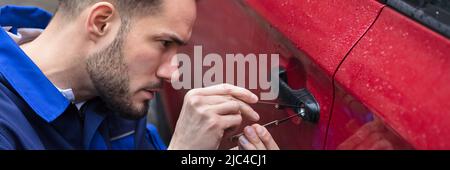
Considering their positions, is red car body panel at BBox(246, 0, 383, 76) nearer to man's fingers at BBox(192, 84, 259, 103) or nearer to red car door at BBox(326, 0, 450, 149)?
red car door at BBox(326, 0, 450, 149)

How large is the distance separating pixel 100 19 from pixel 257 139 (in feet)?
1.88

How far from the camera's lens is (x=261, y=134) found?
55.9 inches

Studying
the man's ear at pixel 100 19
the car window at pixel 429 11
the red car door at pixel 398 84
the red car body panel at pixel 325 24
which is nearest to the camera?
the red car door at pixel 398 84

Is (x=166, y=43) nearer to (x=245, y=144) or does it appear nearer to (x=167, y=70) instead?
(x=167, y=70)

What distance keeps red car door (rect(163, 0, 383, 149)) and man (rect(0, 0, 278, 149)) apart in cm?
13

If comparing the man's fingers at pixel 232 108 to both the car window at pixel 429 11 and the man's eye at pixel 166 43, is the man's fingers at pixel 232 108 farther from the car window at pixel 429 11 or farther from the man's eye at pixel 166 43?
the car window at pixel 429 11

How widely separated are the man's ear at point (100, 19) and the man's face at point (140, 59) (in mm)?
49

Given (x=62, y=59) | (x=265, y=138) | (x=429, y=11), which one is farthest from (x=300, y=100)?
(x=62, y=59)

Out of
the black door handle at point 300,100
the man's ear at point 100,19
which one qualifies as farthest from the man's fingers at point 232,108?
the man's ear at point 100,19

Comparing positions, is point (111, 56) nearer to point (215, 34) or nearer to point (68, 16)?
point (68, 16)

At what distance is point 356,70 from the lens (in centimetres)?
127

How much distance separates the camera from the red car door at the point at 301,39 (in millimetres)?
1354
